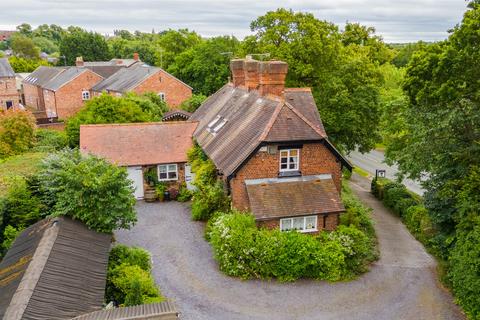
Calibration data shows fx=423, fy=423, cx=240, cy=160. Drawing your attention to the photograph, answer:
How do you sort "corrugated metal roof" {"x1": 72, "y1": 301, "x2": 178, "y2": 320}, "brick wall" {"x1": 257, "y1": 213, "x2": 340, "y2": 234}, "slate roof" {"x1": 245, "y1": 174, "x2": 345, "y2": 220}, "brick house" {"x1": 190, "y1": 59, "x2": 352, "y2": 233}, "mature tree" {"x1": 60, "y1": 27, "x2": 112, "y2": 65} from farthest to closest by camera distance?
"mature tree" {"x1": 60, "y1": 27, "x2": 112, "y2": 65} → "brick house" {"x1": 190, "y1": 59, "x2": 352, "y2": 233} → "brick wall" {"x1": 257, "y1": 213, "x2": 340, "y2": 234} → "slate roof" {"x1": 245, "y1": 174, "x2": 345, "y2": 220} → "corrugated metal roof" {"x1": 72, "y1": 301, "x2": 178, "y2": 320}

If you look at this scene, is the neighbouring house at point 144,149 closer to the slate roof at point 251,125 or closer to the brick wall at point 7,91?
the slate roof at point 251,125

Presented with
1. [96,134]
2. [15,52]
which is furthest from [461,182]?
[15,52]

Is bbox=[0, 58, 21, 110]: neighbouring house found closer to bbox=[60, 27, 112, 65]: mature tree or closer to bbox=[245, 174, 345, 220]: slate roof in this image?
bbox=[60, 27, 112, 65]: mature tree

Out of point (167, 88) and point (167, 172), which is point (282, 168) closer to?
point (167, 172)

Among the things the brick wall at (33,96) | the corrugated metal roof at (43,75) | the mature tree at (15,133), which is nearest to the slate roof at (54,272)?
the mature tree at (15,133)

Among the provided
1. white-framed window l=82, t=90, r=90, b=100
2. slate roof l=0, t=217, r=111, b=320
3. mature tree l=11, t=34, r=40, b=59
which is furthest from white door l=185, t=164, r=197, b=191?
mature tree l=11, t=34, r=40, b=59

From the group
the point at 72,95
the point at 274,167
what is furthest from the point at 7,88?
the point at 274,167

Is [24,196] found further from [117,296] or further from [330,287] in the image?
[330,287]
